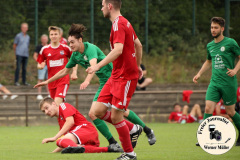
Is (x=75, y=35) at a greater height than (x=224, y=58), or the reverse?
(x=75, y=35)

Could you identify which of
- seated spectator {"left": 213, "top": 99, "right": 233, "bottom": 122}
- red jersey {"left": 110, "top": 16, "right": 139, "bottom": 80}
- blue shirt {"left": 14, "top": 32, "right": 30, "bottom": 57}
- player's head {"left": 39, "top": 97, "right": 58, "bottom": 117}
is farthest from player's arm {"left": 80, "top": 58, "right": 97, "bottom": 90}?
blue shirt {"left": 14, "top": 32, "right": 30, "bottom": 57}

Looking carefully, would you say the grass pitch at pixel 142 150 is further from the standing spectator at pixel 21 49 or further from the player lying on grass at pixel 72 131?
the standing spectator at pixel 21 49

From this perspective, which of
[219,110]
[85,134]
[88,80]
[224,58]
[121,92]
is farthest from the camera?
Result: [219,110]

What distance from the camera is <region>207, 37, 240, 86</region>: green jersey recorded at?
356 inches

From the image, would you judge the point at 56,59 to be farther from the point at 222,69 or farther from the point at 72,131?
the point at 222,69

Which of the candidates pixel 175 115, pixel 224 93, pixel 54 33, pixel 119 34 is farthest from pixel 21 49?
pixel 119 34

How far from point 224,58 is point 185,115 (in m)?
8.05

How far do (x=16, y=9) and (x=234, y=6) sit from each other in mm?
8278

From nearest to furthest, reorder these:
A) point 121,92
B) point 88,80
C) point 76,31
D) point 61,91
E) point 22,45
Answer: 1. point 121,92
2. point 88,80
3. point 76,31
4. point 61,91
5. point 22,45

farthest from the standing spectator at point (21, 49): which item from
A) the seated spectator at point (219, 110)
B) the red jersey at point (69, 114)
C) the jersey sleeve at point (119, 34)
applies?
the jersey sleeve at point (119, 34)

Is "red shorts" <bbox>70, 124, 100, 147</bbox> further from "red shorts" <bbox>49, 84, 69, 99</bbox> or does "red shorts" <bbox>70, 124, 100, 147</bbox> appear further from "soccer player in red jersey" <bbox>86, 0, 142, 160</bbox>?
"red shorts" <bbox>49, 84, 69, 99</bbox>

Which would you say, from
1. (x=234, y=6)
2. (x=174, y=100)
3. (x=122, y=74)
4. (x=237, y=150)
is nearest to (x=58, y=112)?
(x=122, y=74)

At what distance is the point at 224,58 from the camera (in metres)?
9.06
